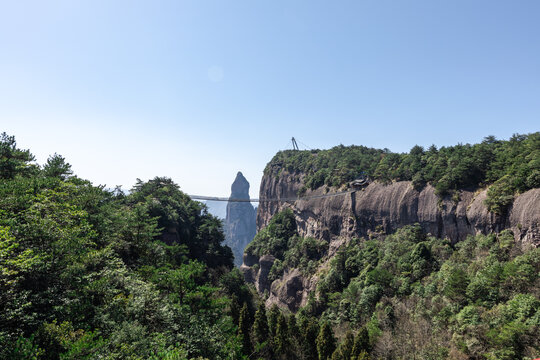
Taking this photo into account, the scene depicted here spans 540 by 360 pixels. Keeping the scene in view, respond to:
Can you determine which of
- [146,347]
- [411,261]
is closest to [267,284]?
[411,261]

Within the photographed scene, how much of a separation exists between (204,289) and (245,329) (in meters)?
13.0

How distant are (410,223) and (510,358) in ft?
80.2

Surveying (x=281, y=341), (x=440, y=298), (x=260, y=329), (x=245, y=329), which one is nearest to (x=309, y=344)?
(x=281, y=341)

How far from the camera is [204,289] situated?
1798cm

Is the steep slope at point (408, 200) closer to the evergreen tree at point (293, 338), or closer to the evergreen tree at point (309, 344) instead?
the evergreen tree at point (293, 338)

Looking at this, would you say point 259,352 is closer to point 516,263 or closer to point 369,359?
point 369,359

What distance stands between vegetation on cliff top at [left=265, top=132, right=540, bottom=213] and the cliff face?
4.27 feet

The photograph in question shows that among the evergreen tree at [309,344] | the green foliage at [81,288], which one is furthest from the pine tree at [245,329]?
the green foliage at [81,288]

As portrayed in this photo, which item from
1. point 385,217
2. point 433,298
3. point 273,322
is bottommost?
point 273,322

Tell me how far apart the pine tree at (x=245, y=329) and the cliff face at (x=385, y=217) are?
67.7 ft

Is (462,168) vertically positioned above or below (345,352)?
above

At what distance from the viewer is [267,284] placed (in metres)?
60.8

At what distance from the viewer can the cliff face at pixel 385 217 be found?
26828mm

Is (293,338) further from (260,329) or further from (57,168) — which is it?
(57,168)
